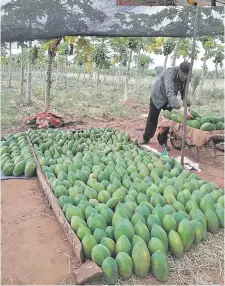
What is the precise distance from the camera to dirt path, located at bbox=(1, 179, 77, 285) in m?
2.56

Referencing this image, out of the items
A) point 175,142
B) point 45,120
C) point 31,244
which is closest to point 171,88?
point 175,142

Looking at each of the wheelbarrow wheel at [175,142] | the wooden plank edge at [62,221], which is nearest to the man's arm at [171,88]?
the wheelbarrow wheel at [175,142]

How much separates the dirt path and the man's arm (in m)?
2.77

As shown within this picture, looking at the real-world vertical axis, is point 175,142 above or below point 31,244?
above

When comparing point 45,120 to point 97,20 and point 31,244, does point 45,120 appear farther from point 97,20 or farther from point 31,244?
point 31,244

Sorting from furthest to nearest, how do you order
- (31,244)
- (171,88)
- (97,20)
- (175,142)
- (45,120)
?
1. (45,120)
2. (175,142)
3. (171,88)
4. (97,20)
5. (31,244)

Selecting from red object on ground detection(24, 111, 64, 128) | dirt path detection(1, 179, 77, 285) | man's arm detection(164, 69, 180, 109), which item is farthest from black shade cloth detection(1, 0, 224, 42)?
red object on ground detection(24, 111, 64, 128)

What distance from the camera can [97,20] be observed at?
4.60 meters

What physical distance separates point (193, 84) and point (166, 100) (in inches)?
508

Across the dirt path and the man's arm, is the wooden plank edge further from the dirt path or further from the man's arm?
the man's arm

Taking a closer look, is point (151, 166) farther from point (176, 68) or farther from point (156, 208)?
point (176, 68)

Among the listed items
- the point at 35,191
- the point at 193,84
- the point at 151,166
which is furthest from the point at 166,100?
the point at 193,84

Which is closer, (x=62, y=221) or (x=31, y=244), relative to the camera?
(x=31, y=244)

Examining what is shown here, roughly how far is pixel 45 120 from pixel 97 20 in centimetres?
410
